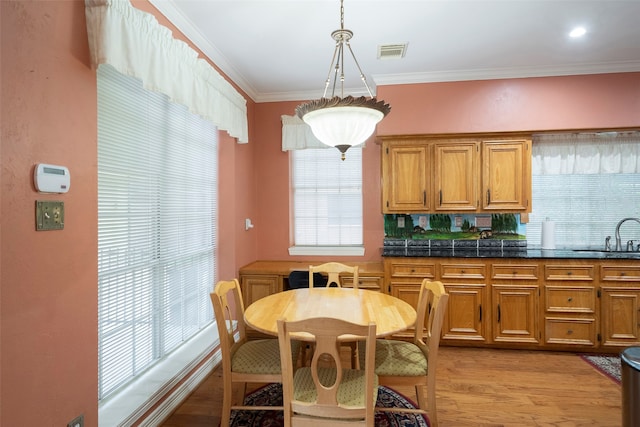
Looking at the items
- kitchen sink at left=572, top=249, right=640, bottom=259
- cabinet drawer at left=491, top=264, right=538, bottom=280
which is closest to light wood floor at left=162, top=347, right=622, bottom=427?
cabinet drawer at left=491, top=264, right=538, bottom=280

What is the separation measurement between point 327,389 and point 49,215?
141 centimetres

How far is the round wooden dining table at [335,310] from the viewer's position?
1.92 m

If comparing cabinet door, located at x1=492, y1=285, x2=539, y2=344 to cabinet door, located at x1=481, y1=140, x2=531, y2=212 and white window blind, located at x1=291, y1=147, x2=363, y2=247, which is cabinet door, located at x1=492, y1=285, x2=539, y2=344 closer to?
cabinet door, located at x1=481, y1=140, x2=531, y2=212

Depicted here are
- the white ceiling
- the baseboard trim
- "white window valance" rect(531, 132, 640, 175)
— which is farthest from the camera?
"white window valance" rect(531, 132, 640, 175)

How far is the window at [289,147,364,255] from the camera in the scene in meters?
4.20

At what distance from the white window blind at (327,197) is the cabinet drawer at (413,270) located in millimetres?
787

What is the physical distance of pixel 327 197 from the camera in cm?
427

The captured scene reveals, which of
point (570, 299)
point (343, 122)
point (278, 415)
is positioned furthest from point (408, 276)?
point (343, 122)

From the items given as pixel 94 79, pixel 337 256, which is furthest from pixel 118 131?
pixel 337 256

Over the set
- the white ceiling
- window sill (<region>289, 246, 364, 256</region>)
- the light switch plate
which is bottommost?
window sill (<region>289, 246, 364, 256</region>)

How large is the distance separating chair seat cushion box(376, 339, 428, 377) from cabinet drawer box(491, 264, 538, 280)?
147 centimetres

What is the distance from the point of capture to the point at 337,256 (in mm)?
4191

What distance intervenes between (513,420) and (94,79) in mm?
3115

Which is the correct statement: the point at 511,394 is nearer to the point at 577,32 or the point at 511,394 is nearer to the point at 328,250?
the point at 328,250
